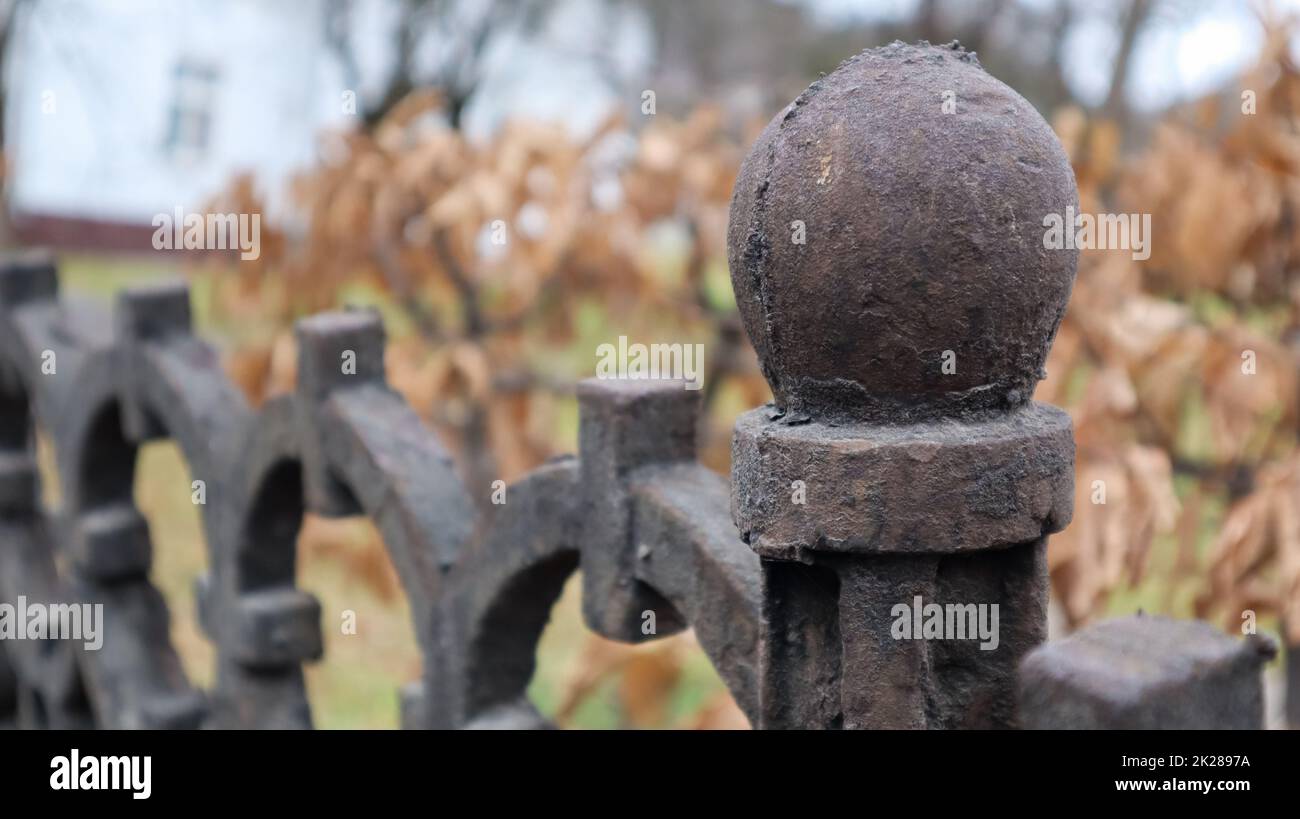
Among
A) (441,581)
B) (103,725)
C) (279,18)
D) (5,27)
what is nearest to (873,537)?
(441,581)

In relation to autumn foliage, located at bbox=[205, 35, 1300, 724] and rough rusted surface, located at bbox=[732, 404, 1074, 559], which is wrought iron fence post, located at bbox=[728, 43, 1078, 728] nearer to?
rough rusted surface, located at bbox=[732, 404, 1074, 559]

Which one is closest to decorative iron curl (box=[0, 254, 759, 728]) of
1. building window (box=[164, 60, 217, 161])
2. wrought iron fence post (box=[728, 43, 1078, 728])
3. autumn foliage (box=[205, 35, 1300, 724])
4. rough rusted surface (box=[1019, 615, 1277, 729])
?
wrought iron fence post (box=[728, 43, 1078, 728])

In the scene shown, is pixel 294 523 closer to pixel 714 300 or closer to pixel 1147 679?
pixel 1147 679

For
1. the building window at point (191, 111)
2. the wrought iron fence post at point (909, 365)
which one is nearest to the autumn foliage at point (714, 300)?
the wrought iron fence post at point (909, 365)

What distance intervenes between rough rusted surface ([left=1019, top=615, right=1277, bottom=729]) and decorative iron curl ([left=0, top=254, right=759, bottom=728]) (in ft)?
1.00

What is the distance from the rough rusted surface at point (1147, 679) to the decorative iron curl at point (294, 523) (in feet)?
1.00

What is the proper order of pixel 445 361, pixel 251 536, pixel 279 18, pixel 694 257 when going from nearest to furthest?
pixel 251 536, pixel 445 361, pixel 694 257, pixel 279 18

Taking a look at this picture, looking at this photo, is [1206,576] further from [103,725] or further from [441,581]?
[103,725]

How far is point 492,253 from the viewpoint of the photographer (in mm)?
2879

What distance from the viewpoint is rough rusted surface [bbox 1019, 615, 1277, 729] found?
2.51 ft

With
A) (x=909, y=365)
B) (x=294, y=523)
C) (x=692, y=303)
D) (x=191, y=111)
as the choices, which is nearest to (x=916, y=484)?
(x=909, y=365)

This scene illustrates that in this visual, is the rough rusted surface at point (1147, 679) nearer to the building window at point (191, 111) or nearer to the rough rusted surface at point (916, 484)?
the rough rusted surface at point (916, 484)

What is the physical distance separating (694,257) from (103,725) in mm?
1497

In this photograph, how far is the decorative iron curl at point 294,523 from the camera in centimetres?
122
